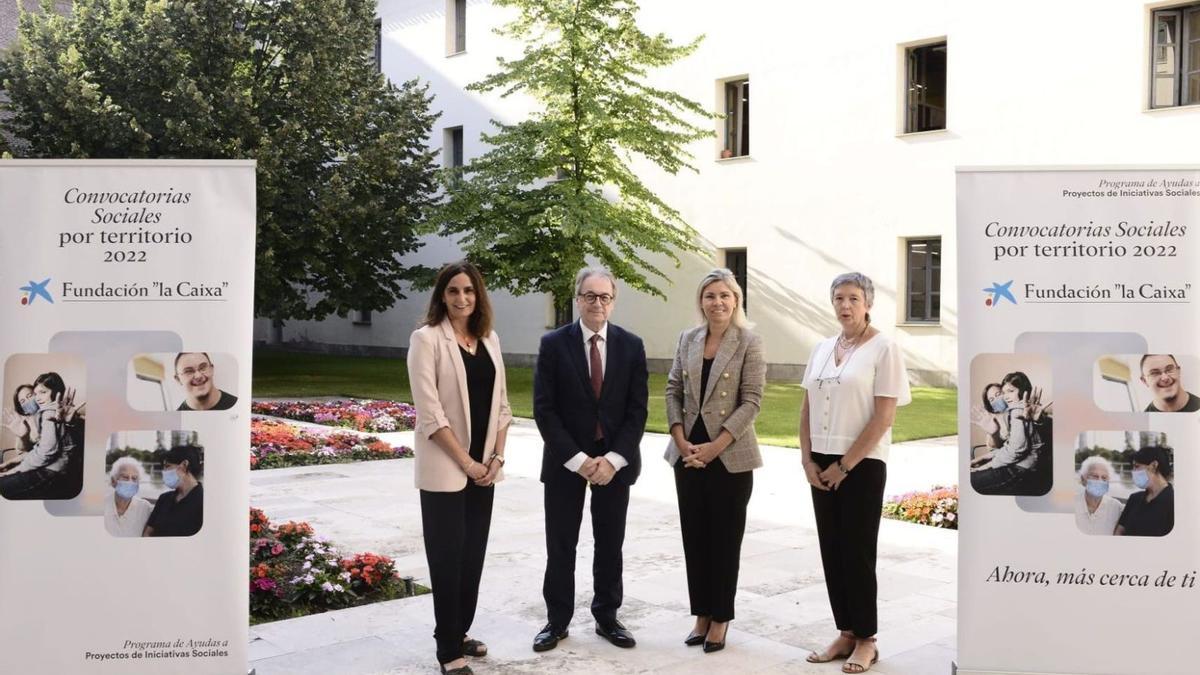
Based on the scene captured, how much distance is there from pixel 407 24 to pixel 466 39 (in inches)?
112

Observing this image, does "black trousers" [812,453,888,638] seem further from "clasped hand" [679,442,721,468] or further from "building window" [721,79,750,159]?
"building window" [721,79,750,159]

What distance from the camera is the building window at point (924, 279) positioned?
2111cm

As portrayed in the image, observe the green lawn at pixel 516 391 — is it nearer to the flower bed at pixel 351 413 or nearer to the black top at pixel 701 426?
the flower bed at pixel 351 413

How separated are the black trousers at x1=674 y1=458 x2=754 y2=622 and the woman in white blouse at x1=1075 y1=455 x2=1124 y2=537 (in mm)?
1547

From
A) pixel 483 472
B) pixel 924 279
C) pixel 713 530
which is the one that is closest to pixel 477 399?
pixel 483 472

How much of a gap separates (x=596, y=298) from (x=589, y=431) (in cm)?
66

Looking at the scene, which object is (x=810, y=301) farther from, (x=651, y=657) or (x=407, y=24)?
(x=651, y=657)

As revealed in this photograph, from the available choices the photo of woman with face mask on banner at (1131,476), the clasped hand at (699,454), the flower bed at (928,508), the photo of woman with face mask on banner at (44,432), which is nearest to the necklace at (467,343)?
the clasped hand at (699,454)

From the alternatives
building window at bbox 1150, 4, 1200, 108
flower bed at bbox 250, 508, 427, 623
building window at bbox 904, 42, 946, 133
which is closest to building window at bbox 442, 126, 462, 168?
building window at bbox 904, 42, 946, 133

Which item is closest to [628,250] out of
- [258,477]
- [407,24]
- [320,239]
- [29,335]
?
[320,239]

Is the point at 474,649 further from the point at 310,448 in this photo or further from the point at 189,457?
the point at 310,448

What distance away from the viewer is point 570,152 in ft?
67.8

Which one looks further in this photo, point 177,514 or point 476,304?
point 476,304

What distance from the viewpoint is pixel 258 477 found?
1132 cm
